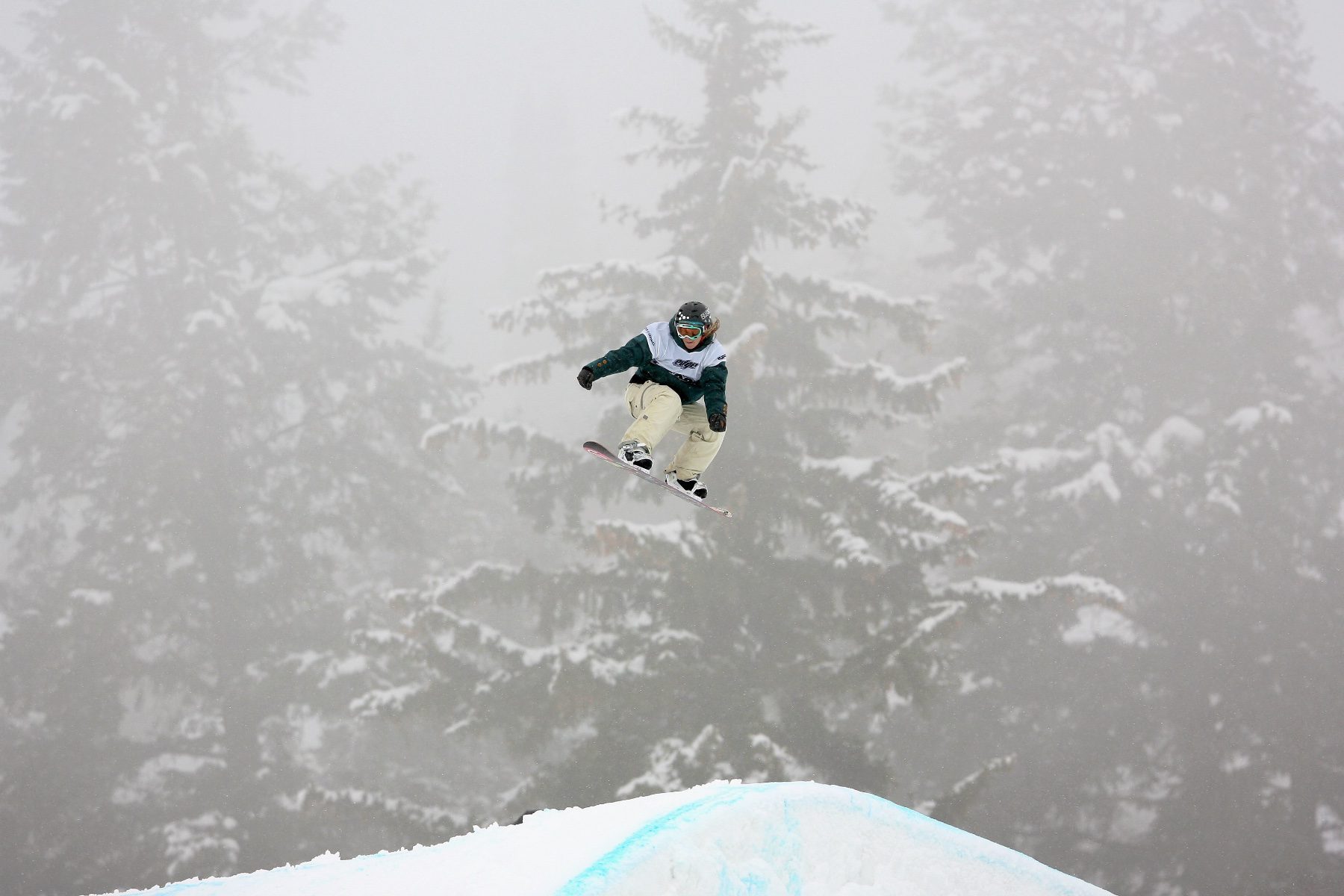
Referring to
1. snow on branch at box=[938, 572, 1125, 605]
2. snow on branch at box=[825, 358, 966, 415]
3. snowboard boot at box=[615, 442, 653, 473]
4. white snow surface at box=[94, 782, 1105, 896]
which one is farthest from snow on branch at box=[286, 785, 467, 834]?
snowboard boot at box=[615, 442, 653, 473]

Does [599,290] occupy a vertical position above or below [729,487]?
above

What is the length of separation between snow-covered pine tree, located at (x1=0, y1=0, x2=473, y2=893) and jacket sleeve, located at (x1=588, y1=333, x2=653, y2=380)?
14.6m

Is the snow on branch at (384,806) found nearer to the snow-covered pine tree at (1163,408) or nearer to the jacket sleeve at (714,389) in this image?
the jacket sleeve at (714,389)

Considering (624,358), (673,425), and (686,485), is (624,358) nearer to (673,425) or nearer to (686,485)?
(673,425)

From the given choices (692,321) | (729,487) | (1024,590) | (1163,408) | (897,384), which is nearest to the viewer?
(692,321)

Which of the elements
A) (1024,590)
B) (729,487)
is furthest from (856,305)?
(1024,590)

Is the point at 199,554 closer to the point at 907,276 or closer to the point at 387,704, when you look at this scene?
the point at 387,704

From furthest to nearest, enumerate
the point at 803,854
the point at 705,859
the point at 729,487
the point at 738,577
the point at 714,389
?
the point at 738,577
the point at 729,487
the point at 714,389
the point at 803,854
the point at 705,859

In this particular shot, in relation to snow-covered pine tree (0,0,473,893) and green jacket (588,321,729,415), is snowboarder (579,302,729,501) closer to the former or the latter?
green jacket (588,321,729,415)

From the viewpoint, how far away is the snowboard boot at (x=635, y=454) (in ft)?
21.9

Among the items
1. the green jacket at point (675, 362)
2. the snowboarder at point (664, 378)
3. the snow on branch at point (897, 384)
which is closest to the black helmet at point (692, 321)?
the snowboarder at point (664, 378)

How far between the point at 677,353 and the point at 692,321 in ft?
1.76

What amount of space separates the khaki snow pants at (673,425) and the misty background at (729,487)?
4699mm

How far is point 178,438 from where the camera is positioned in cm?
2062
